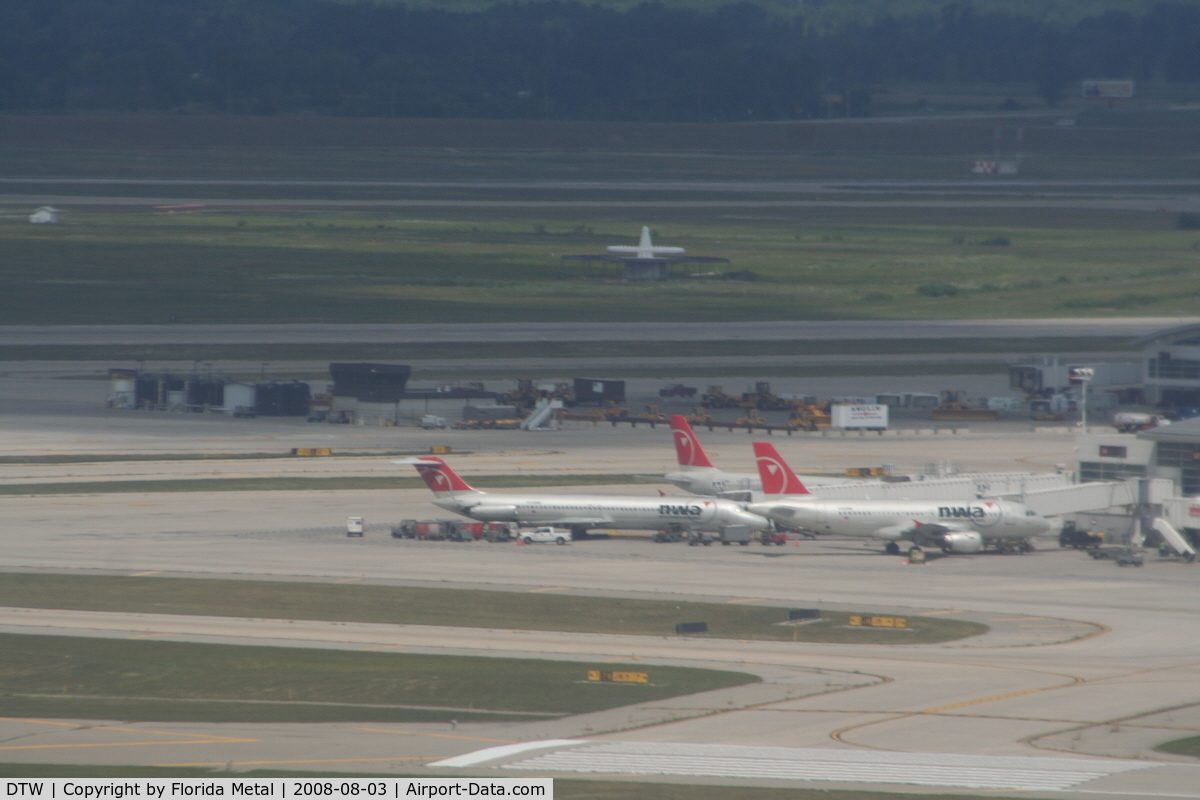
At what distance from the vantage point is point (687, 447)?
80562mm

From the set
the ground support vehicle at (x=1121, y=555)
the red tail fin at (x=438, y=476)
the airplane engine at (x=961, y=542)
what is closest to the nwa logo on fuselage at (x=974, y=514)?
the airplane engine at (x=961, y=542)

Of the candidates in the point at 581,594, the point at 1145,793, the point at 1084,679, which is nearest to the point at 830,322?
the point at 581,594

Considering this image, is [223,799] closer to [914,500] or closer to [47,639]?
[47,639]

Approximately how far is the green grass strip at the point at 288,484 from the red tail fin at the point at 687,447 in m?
6.30

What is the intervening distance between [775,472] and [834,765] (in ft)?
131

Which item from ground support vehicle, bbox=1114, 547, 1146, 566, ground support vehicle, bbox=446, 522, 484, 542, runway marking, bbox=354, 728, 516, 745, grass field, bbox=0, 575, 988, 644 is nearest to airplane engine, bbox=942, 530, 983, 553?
ground support vehicle, bbox=1114, 547, 1146, 566

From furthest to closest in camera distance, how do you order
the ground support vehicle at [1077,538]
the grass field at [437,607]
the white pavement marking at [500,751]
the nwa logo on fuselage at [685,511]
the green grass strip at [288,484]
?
the green grass strip at [288,484] < the nwa logo on fuselage at [685,511] < the ground support vehicle at [1077,538] < the grass field at [437,607] < the white pavement marking at [500,751]

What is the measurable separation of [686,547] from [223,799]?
45.3 metres

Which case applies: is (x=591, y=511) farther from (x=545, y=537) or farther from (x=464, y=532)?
(x=464, y=532)

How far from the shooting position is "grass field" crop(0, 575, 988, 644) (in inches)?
2094

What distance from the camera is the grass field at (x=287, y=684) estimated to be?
Result: 4072 cm

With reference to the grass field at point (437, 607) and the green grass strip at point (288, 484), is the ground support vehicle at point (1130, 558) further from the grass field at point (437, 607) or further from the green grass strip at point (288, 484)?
the green grass strip at point (288, 484)

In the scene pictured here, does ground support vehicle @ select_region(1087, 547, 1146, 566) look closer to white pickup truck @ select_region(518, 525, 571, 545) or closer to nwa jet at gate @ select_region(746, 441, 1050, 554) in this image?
nwa jet at gate @ select_region(746, 441, 1050, 554)
